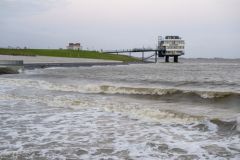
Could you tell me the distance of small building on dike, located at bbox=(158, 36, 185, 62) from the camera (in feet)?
411

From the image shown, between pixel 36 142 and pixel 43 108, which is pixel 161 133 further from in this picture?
pixel 43 108

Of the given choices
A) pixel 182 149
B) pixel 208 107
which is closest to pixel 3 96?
pixel 208 107

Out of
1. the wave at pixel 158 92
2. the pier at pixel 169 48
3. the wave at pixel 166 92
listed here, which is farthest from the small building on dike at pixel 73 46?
the wave at pixel 166 92

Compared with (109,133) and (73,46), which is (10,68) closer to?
(109,133)

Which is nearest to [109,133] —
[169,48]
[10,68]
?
[10,68]

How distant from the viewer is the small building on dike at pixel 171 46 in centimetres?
12519

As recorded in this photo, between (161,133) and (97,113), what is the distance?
15.3ft

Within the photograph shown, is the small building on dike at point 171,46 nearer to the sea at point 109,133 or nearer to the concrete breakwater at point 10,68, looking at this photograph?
the concrete breakwater at point 10,68

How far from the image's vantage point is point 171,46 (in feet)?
413

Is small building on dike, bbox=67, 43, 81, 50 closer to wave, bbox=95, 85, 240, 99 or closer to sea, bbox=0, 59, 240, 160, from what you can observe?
wave, bbox=95, 85, 240, 99

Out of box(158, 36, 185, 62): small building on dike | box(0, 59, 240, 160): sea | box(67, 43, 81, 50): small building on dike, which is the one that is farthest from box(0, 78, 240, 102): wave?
box(67, 43, 81, 50): small building on dike

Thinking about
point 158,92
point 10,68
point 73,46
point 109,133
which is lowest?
point 158,92

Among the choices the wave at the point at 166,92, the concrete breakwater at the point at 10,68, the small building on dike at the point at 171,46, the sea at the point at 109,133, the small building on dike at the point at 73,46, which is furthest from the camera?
the small building on dike at the point at 73,46

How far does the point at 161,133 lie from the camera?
11.5 m
